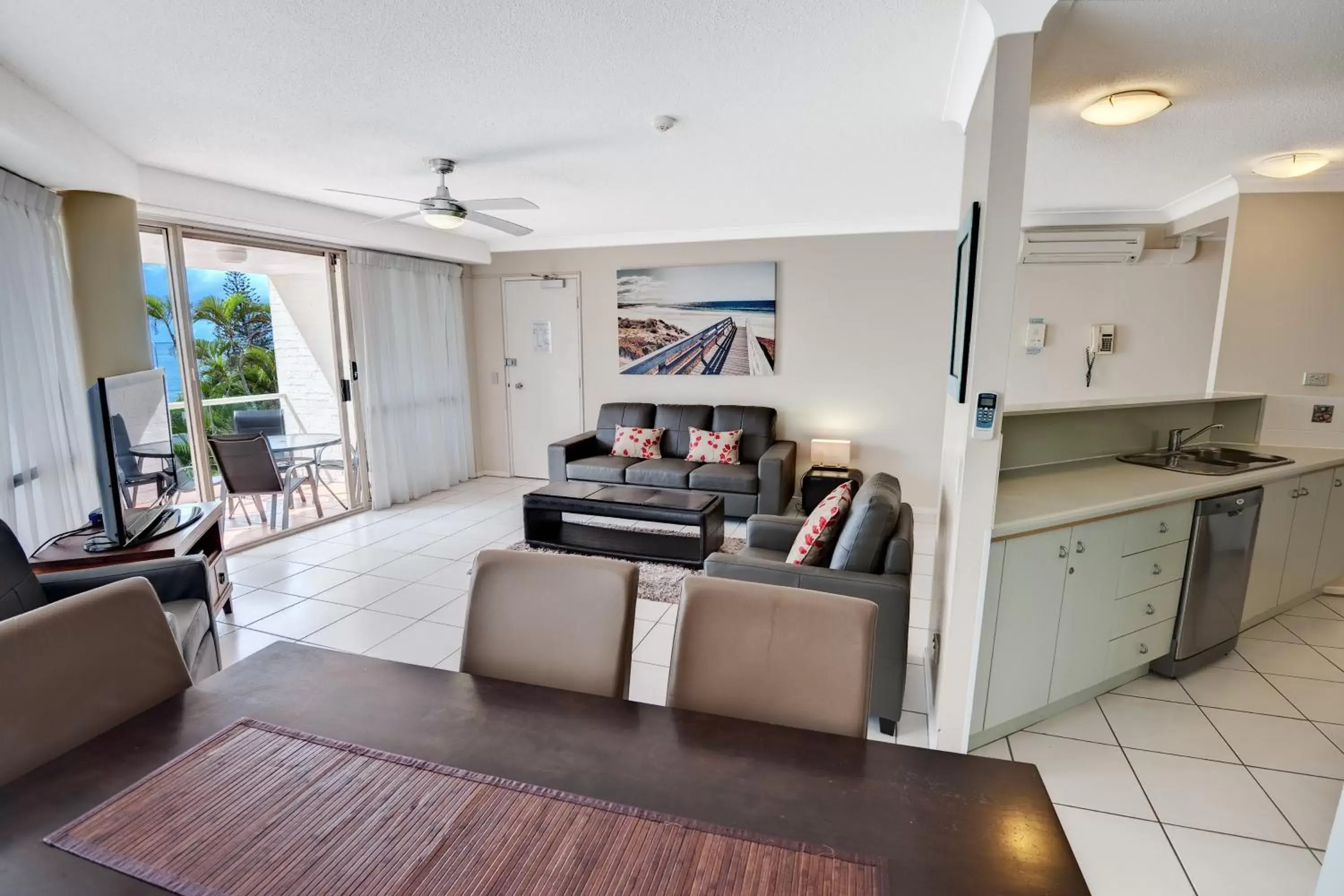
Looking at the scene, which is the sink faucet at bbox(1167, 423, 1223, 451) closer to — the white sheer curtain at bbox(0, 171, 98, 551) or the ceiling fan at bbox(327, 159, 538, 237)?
the ceiling fan at bbox(327, 159, 538, 237)

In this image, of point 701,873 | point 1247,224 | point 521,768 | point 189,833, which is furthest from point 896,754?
point 1247,224

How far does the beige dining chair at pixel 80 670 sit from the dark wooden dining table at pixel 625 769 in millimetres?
104

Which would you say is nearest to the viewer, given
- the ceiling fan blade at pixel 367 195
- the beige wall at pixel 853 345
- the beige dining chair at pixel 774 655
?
the beige dining chair at pixel 774 655

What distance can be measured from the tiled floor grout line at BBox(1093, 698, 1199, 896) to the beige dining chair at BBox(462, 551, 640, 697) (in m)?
1.65

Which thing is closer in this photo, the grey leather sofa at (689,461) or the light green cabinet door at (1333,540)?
the light green cabinet door at (1333,540)

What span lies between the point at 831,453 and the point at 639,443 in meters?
1.61

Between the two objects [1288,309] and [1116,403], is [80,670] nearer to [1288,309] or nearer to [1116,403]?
[1116,403]

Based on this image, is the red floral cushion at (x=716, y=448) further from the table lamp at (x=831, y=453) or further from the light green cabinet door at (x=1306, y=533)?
the light green cabinet door at (x=1306, y=533)

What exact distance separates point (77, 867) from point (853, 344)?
5.10 metres

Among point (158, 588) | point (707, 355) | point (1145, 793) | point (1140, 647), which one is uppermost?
point (707, 355)

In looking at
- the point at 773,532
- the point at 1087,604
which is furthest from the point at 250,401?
the point at 1087,604

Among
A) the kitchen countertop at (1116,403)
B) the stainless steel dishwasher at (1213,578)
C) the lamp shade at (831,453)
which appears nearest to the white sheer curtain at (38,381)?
the kitchen countertop at (1116,403)

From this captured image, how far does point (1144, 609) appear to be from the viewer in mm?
2547

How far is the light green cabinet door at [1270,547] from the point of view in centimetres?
291
